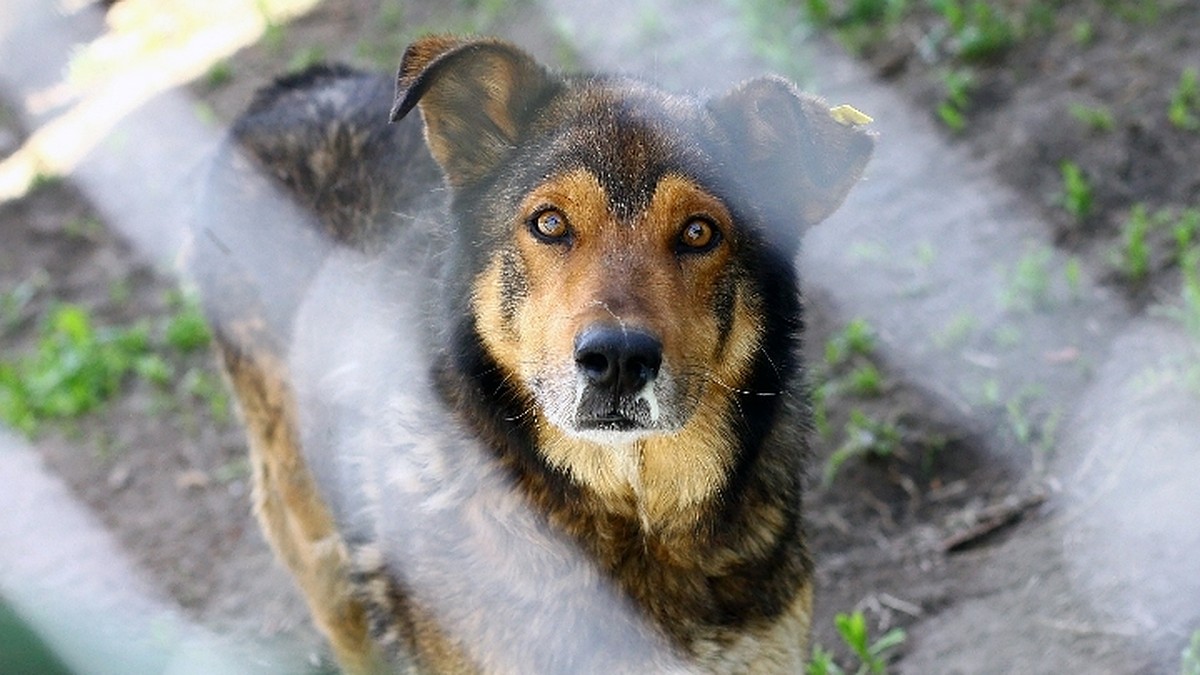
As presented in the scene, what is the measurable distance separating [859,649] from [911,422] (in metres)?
1.46

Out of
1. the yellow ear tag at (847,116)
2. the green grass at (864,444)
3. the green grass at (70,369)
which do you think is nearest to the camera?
the yellow ear tag at (847,116)

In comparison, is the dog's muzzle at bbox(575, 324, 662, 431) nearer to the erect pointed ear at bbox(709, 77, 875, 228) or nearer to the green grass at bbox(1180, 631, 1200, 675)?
the erect pointed ear at bbox(709, 77, 875, 228)

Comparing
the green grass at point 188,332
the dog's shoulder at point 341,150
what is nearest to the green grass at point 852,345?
the dog's shoulder at point 341,150

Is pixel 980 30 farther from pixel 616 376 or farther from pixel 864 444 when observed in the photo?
pixel 616 376

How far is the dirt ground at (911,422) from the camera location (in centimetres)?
470

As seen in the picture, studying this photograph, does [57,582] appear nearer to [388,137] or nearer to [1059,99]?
[388,137]

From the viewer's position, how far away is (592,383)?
2.94 m

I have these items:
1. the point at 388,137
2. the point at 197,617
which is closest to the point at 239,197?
the point at 388,137

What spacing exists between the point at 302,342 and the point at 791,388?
165 cm

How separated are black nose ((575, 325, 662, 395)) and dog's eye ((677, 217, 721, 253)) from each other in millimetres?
337

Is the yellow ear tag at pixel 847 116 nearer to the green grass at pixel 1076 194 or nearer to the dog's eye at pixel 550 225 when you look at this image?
the dog's eye at pixel 550 225

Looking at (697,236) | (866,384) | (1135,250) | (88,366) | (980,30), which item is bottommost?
(88,366)

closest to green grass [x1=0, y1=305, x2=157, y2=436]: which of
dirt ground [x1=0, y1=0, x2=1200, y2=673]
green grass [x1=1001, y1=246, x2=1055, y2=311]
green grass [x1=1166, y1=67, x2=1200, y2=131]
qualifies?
dirt ground [x1=0, y1=0, x2=1200, y2=673]

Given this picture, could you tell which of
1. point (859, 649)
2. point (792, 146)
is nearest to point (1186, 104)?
point (859, 649)
